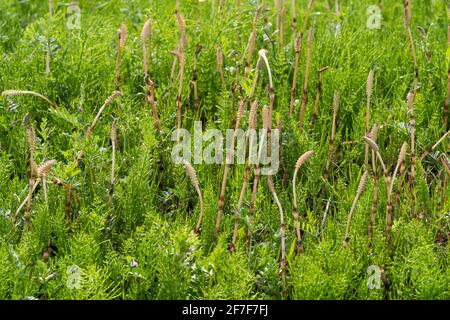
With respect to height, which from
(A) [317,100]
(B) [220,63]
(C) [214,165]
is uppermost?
(B) [220,63]

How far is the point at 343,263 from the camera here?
8.95 ft

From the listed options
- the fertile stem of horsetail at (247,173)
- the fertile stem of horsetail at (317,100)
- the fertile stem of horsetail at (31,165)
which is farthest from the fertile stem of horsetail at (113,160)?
the fertile stem of horsetail at (317,100)

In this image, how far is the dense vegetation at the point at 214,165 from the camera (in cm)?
271

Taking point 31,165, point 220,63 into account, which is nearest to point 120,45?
point 220,63

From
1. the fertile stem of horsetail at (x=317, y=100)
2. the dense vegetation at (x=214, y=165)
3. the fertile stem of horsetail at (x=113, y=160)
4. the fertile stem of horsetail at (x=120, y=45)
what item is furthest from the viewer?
the fertile stem of horsetail at (x=317, y=100)

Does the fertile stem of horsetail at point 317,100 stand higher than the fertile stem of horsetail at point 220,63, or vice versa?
the fertile stem of horsetail at point 220,63

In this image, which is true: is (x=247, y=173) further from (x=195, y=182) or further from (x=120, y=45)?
(x=120, y=45)

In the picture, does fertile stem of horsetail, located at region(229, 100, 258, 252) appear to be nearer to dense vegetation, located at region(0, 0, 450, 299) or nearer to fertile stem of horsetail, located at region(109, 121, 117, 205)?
dense vegetation, located at region(0, 0, 450, 299)

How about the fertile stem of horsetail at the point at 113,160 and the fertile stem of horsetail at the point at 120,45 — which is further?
the fertile stem of horsetail at the point at 120,45

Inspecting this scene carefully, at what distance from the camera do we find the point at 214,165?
3268 millimetres

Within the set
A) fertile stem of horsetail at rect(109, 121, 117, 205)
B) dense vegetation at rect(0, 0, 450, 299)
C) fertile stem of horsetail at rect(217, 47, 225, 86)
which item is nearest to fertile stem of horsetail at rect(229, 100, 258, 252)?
dense vegetation at rect(0, 0, 450, 299)

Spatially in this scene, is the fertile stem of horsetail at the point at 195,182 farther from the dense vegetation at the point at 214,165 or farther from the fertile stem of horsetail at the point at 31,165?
the fertile stem of horsetail at the point at 31,165

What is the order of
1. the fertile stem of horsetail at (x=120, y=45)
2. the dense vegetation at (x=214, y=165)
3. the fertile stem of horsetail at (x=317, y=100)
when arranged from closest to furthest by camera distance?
the dense vegetation at (x=214, y=165), the fertile stem of horsetail at (x=120, y=45), the fertile stem of horsetail at (x=317, y=100)

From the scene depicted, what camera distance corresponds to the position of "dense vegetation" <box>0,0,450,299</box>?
2.71 metres
